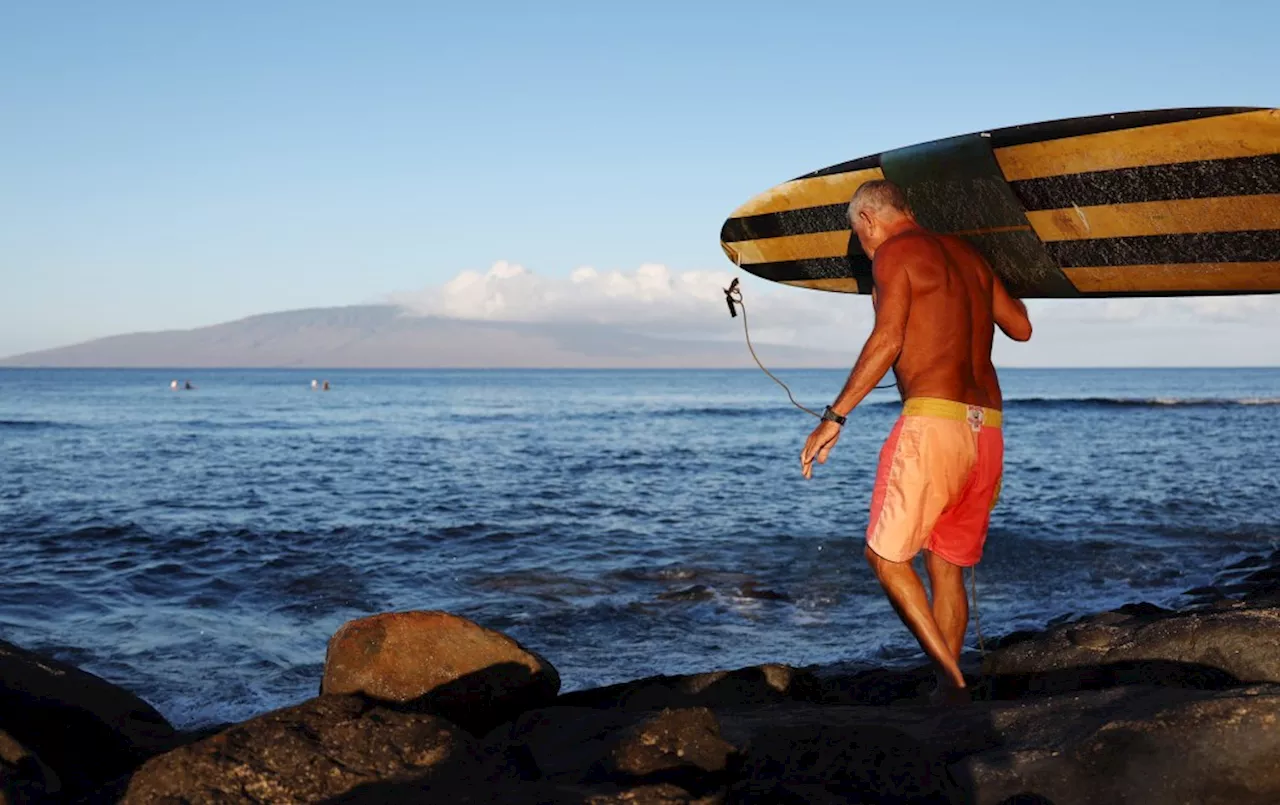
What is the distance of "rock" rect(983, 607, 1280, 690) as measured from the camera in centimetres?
400

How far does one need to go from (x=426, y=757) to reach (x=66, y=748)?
73.8 inches

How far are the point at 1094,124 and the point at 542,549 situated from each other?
7.58 metres

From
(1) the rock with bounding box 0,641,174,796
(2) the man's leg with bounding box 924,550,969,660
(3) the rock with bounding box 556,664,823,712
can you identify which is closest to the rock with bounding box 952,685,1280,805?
(2) the man's leg with bounding box 924,550,969,660

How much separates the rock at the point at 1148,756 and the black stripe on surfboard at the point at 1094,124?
11.8 feet

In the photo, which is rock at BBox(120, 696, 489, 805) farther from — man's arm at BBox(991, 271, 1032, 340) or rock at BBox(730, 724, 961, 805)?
man's arm at BBox(991, 271, 1032, 340)

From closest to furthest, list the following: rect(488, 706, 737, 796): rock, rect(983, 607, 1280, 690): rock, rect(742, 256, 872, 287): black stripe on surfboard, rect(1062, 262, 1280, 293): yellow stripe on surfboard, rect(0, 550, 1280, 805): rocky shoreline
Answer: rect(0, 550, 1280, 805): rocky shoreline → rect(488, 706, 737, 796): rock → rect(983, 607, 1280, 690): rock → rect(1062, 262, 1280, 293): yellow stripe on surfboard → rect(742, 256, 872, 287): black stripe on surfboard

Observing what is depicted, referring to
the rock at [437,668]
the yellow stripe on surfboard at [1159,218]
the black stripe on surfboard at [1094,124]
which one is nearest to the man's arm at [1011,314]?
the black stripe on surfboard at [1094,124]

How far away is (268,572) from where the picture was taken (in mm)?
10375

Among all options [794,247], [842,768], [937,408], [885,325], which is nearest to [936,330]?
[885,325]

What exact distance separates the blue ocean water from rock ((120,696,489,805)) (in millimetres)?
2821

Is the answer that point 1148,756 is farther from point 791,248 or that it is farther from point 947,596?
point 791,248

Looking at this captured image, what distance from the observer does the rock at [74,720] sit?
13.9 feet

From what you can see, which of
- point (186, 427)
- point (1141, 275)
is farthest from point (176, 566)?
point (186, 427)

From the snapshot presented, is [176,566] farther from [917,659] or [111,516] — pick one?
[917,659]
